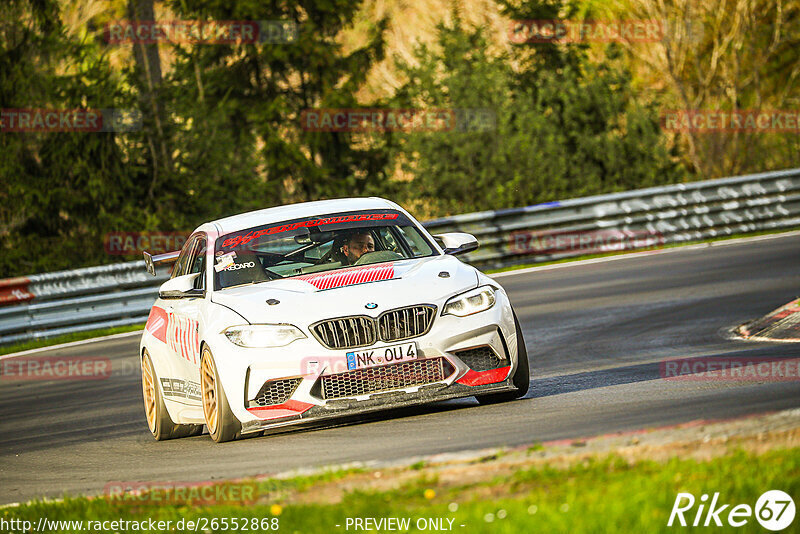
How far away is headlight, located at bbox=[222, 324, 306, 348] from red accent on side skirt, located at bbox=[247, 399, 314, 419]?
0.39 metres

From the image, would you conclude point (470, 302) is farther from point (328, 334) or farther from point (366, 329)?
point (328, 334)

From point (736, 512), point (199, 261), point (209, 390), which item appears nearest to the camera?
point (736, 512)

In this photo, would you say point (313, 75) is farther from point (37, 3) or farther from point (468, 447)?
point (468, 447)

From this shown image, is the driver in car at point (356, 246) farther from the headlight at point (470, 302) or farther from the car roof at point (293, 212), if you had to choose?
the headlight at point (470, 302)

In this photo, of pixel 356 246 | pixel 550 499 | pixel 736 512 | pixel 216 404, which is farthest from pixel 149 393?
pixel 736 512

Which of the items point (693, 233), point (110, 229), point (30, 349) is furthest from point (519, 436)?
point (110, 229)

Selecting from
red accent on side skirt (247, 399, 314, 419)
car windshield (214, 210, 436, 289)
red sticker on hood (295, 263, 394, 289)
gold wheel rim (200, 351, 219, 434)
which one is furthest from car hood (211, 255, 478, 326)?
red accent on side skirt (247, 399, 314, 419)

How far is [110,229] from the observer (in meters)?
26.3

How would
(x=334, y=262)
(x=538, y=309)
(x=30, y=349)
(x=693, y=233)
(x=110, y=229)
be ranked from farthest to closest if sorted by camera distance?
(x=110, y=229)
(x=693, y=233)
(x=30, y=349)
(x=538, y=309)
(x=334, y=262)

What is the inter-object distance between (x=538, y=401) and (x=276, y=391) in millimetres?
1857

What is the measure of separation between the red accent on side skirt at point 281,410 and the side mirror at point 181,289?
4.32ft

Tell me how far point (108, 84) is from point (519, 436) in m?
21.2

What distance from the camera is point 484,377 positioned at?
27.8 ft

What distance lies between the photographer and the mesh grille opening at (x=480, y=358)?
8.38 m
